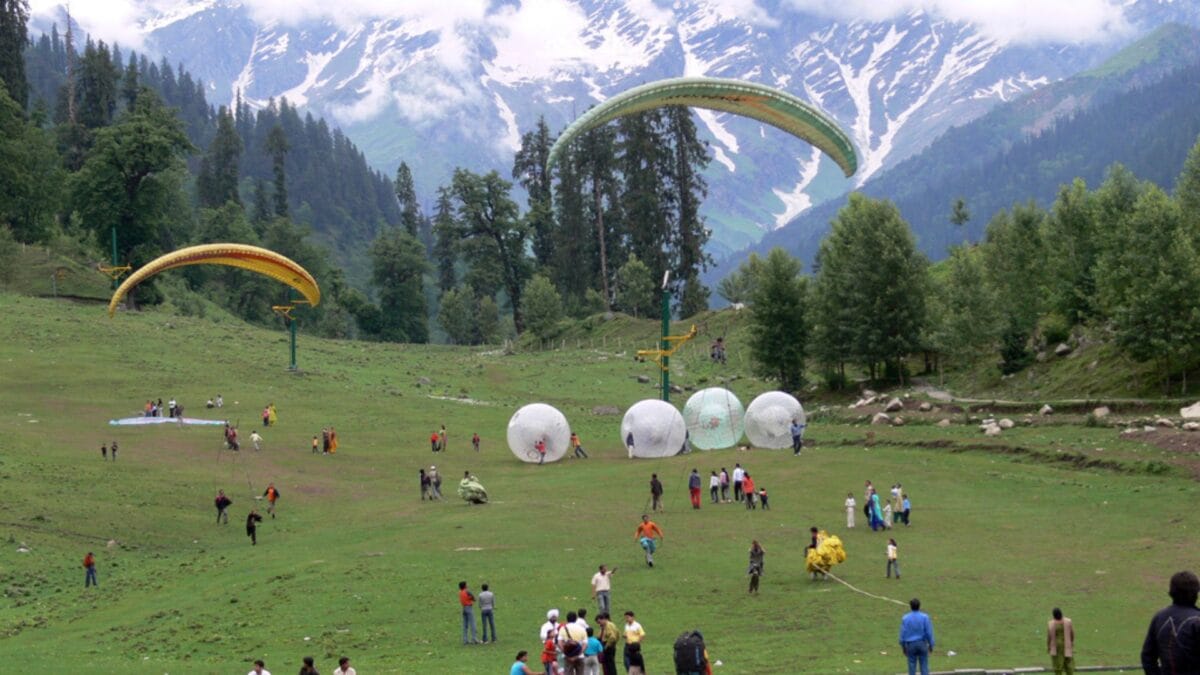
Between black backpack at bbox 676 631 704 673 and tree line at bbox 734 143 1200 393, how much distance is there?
4441 cm

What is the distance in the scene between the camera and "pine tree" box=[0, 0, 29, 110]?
137 meters

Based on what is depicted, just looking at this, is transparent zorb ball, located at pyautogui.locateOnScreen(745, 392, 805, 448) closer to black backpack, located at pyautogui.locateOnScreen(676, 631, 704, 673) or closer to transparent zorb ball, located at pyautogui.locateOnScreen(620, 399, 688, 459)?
transparent zorb ball, located at pyautogui.locateOnScreen(620, 399, 688, 459)

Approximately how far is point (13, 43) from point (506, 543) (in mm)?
121219

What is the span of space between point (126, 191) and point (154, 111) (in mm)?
9966

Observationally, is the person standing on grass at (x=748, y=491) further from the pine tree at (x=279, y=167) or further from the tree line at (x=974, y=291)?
the pine tree at (x=279, y=167)

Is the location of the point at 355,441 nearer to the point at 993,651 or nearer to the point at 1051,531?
the point at 1051,531

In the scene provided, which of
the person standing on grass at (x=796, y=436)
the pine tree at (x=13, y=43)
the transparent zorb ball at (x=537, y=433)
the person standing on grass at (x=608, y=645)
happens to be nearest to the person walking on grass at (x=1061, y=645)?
the person standing on grass at (x=608, y=645)

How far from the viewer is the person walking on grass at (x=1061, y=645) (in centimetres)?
2092

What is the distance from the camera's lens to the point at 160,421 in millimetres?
65188

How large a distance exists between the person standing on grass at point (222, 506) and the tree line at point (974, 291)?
1489 inches

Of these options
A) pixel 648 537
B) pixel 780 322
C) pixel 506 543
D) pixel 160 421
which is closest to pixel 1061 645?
pixel 648 537

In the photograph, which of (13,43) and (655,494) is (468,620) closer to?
(655,494)

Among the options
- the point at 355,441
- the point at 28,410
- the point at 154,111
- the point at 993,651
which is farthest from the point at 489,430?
the point at 154,111

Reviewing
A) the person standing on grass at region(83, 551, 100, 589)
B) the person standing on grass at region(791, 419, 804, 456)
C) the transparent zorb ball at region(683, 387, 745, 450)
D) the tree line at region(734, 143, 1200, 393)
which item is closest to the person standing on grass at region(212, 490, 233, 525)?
the person standing on grass at region(83, 551, 100, 589)
